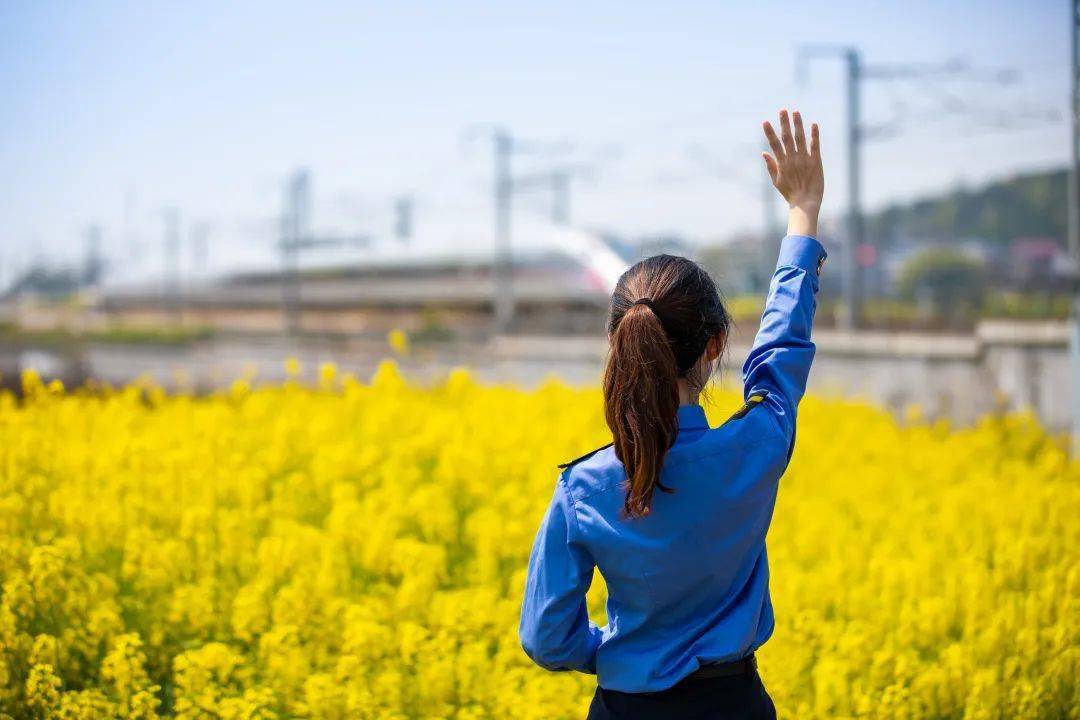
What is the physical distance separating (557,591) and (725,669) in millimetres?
311

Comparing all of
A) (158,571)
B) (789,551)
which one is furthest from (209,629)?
(789,551)

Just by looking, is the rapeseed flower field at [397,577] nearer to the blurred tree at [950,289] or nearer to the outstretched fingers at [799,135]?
the outstretched fingers at [799,135]

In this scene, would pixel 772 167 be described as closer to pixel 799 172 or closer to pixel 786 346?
pixel 799 172

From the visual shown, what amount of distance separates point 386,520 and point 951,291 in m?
19.6

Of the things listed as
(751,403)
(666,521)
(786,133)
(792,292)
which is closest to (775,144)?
(786,133)

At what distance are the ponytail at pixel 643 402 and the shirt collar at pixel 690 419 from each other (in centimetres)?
5

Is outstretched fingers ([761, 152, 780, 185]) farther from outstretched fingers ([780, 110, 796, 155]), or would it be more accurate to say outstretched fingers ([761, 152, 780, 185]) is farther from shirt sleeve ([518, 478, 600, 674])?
shirt sleeve ([518, 478, 600, 674])

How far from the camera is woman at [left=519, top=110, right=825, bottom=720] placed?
176 centimetres

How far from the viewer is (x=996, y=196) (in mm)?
49562

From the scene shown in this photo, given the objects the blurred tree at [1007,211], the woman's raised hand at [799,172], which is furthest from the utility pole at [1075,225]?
the blurred tree at [1007,211]

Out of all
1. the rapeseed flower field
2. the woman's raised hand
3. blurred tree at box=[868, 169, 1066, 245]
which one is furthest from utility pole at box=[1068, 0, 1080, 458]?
blurred tree at box=[868, 169, 1066, 245]

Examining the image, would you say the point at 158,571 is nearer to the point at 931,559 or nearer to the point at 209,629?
the point at 209,629

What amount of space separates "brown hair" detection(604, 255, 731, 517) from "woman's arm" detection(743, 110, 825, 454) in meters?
0.13

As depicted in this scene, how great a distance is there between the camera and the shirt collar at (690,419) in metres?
1.82
